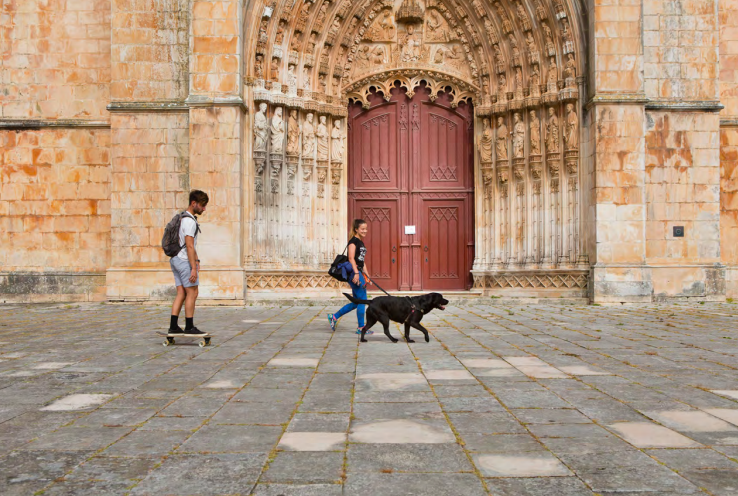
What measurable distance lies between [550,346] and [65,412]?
482cm

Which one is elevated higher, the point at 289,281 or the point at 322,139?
the point at 322,139

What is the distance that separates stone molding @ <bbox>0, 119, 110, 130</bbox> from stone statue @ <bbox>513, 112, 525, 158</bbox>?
8.95 m

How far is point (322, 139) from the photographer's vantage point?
14.3 metres

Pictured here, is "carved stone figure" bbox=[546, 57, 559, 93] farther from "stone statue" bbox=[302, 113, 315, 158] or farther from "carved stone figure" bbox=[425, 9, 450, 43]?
"stone statue" bbox=[302, 113, 315, 158]

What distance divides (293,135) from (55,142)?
5.18 metres

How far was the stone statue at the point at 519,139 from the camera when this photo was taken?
551 inches

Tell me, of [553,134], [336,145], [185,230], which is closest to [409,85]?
[336,145]

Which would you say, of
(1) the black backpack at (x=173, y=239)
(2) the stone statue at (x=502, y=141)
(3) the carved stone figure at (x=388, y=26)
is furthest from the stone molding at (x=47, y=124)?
(2) the stone statue at (x=502, y=141)

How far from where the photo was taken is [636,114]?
41.6 feet

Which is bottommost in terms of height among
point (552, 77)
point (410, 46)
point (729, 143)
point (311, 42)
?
point (729, 143)

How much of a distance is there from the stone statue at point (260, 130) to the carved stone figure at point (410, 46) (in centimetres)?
392

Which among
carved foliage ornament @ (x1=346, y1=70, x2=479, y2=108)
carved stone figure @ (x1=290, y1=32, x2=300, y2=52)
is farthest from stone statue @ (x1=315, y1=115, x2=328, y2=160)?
carved stone figure @ (x1=290, y1=32, x2=300, y2=52)

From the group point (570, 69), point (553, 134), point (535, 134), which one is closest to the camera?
point (570, 69)

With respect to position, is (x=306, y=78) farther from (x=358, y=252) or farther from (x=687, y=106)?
(x=687, y=106)
